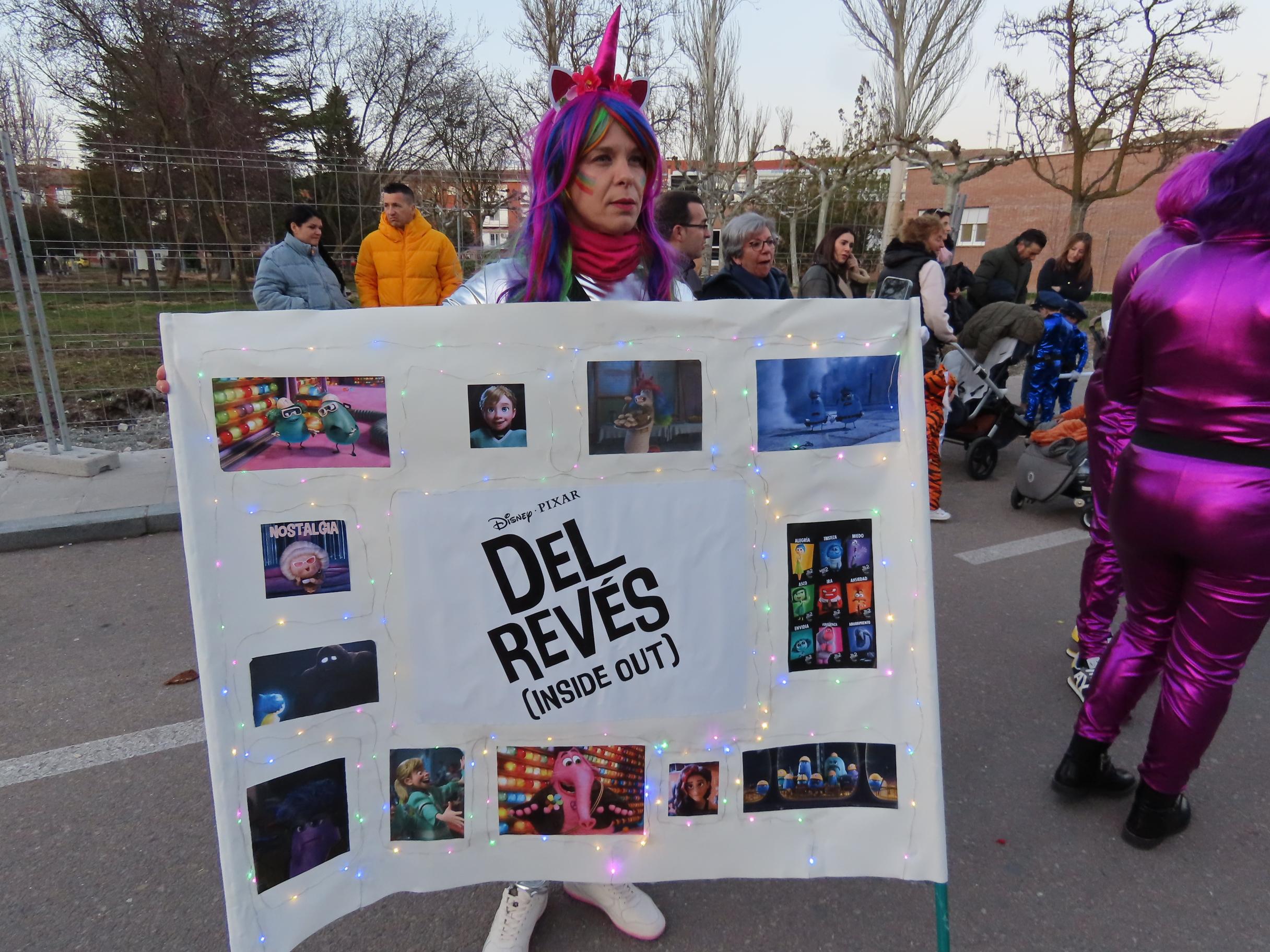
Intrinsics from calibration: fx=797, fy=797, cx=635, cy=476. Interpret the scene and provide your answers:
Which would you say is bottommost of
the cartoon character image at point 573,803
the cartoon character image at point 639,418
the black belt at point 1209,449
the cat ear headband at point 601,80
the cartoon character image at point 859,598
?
the cartoon character image at point 573,803

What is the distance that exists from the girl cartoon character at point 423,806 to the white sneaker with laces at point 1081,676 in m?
2.44

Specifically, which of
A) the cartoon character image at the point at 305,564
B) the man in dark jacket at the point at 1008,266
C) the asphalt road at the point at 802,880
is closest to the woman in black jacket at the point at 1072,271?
the man in dark jacket at the point at 1008,266

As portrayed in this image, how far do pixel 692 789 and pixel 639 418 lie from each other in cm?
72

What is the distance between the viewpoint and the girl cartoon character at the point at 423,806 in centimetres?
147

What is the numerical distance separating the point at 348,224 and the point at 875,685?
6.78 m

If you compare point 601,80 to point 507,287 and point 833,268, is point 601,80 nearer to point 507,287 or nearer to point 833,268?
point 507,287

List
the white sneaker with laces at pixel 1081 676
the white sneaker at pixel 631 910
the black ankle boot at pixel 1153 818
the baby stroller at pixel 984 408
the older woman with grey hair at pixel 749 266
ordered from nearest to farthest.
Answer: the white sneaker at pixel 631 910, the black ankle boot at pixel 1153 818, the white sneaker with laces at pixel 1081 676, the older woman with grey hair at pixel 749 266, the baby stroller at pixel 984 408

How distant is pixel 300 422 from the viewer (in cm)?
134

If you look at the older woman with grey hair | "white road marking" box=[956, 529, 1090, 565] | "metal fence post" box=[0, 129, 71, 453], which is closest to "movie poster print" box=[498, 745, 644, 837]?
the older woman with grey hair

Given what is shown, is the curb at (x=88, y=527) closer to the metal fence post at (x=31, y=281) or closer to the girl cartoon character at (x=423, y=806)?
the metal fence post at (x=31, y=281)

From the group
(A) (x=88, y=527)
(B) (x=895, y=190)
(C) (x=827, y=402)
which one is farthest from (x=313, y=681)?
(B) (x=895, y=190)

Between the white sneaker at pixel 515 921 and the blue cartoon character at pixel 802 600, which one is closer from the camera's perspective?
the blue cartoon character at pixel 802 600

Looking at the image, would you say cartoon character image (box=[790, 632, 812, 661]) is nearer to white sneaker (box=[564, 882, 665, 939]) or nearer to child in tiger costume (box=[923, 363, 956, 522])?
white sneaker (box=[564, 882, 665, 939])

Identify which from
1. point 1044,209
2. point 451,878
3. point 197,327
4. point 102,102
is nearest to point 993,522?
point 451,878
